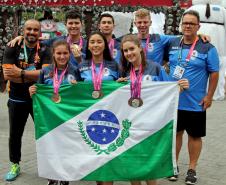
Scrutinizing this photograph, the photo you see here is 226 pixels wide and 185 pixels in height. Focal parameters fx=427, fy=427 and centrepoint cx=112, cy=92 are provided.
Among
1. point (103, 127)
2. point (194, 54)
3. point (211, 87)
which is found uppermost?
point (194, 54)

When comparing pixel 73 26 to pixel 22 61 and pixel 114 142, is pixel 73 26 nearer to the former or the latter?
pixel 22 61

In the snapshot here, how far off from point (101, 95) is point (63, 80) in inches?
17.9

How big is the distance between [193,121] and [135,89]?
1.17 metres

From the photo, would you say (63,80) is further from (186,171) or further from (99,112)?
(186,171)

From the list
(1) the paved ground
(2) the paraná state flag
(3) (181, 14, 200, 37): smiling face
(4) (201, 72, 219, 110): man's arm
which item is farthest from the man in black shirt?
(4) (201, 72, 219, 110): man's arm

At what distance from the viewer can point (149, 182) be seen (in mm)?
4254

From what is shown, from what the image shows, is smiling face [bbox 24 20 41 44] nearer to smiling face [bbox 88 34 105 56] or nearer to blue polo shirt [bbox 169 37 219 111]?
smiling face [bbox 88 34 105 56]

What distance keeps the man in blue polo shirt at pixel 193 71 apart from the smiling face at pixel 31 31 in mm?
1562

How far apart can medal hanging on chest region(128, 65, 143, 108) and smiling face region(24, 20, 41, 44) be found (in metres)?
1.32

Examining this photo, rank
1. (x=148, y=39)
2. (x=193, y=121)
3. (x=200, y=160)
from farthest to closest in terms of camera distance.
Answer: (x=200, y=160) → (x=148, y=39) → (x=193, y=121)

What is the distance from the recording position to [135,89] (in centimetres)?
411

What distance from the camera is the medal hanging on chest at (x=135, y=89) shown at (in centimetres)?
409

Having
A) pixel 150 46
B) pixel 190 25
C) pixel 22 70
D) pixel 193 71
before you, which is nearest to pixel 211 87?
pixel 193 71

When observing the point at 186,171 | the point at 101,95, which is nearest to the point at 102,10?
the point at 186,171
